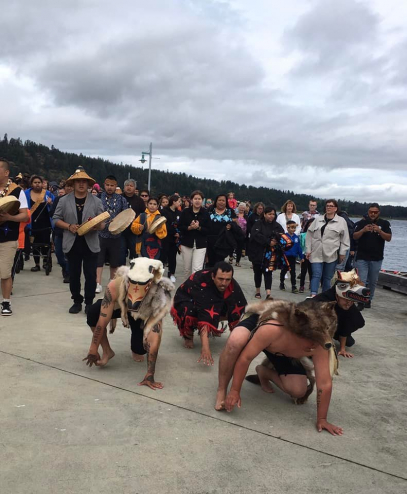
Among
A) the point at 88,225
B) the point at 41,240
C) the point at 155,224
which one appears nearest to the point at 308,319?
the point at 88,225

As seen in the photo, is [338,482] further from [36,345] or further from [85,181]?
[85,181]

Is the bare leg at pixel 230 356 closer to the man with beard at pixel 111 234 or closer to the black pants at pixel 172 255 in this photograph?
the man with beard at pixel 111 234

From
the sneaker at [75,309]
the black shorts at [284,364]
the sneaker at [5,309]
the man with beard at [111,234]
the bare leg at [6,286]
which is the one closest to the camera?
the black shorts at [284,364]

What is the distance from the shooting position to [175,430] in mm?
3029

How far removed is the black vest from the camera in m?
5.37

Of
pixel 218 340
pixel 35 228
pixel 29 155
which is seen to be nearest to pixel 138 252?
pixel 35 228

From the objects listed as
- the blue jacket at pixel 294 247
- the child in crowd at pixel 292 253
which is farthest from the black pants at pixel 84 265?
the blue jacket at pixel 294 247

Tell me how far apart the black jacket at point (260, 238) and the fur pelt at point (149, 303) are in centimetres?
414

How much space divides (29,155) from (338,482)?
419 ft

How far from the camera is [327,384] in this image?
126 inches

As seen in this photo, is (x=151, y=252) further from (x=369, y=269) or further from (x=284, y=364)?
(x=284, y=364)

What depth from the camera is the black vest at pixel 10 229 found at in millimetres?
5367

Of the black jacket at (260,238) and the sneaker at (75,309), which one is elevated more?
the black jacket at (260,238)

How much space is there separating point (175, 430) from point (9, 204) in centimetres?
353
